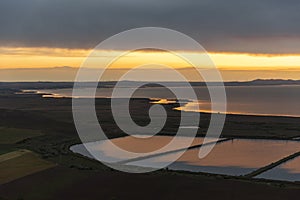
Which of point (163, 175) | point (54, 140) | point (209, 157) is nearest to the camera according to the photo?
point (163, 175)

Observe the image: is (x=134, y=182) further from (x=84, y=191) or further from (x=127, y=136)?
(x=127, y=136)

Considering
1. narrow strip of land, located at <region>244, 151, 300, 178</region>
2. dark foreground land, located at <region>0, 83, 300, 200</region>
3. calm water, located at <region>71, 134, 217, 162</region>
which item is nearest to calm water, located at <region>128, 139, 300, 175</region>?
narrow strip of land, located at <region>244, 151, 300, 178</region>

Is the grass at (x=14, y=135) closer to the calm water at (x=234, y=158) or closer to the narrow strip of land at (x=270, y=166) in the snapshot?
the calm water at (x=234, y=158)

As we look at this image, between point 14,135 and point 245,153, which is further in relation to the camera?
point 14,135

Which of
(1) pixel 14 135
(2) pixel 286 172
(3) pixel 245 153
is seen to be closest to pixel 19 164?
(1) pixel 14 135

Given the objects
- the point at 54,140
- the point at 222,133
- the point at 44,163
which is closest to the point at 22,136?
the point at 54,140

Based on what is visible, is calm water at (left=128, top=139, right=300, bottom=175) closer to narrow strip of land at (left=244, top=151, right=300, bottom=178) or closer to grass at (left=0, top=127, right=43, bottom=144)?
narrow strip of land at (left=244, top=151, right=300, bottom=178)

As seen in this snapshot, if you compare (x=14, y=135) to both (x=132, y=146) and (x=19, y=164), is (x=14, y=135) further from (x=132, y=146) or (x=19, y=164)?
(x=19, y=164)
